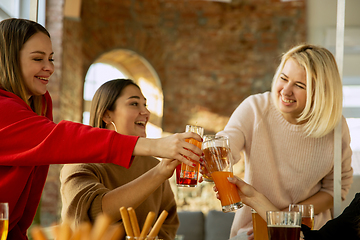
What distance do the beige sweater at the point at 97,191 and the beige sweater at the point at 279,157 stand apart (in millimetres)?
331

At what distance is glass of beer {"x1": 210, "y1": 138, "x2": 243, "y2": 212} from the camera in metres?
1.23

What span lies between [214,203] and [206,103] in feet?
4.41

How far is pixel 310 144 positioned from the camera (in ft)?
6.27

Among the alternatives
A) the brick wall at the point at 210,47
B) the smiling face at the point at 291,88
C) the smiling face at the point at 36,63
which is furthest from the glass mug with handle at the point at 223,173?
the brick wall at the point at 210,47

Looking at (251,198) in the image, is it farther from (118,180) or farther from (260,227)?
(118,180)

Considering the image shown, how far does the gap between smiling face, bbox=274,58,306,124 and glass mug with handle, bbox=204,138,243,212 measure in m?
0.69

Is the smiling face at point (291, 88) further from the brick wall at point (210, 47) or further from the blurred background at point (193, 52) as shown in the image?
the brick wall at point (210, 47)

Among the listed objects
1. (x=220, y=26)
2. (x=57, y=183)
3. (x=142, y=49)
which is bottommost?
(x=57, y=183)

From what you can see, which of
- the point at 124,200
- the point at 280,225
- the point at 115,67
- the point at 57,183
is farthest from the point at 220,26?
the point at 280,225

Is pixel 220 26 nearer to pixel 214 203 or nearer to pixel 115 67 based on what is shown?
pixel 115 67

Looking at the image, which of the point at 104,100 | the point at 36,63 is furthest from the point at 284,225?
the point at 104,100

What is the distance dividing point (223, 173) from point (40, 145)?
0.53 m

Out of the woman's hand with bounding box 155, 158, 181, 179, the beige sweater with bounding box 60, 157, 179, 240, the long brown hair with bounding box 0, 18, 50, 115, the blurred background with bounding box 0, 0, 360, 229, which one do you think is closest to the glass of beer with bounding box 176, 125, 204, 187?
the woman's hand with bounding box 155, 158, 181, 179

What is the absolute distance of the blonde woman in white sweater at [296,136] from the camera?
180 cm
